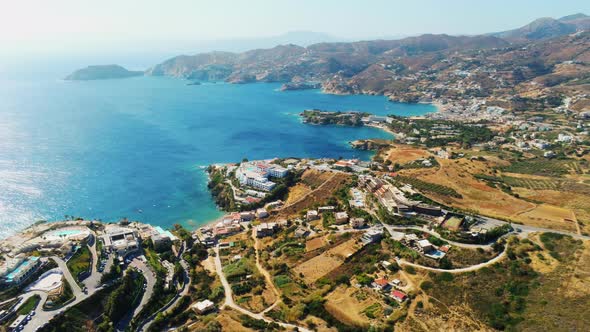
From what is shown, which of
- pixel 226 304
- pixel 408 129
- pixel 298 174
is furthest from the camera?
pixel 408 129

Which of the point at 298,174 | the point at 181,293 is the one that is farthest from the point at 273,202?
the point at 181,293

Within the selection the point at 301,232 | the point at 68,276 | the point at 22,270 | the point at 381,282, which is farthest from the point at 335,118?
the point at 22,270

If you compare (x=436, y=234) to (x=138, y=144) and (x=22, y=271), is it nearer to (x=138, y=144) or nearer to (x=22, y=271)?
(x=22, y=271)

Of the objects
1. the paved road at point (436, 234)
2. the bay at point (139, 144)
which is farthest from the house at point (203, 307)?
the paved road at point (436, 234)

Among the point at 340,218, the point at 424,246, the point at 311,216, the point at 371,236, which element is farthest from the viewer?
the point at 311,216

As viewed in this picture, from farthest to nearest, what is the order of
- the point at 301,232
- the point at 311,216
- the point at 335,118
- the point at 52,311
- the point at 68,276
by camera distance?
1. the point at 335,118
2. the point at 311,216
3. the point at 301,232
4. the point at 68,276
5. the point at 52,311

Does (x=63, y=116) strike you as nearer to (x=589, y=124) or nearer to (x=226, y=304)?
(x=226, y=304)
